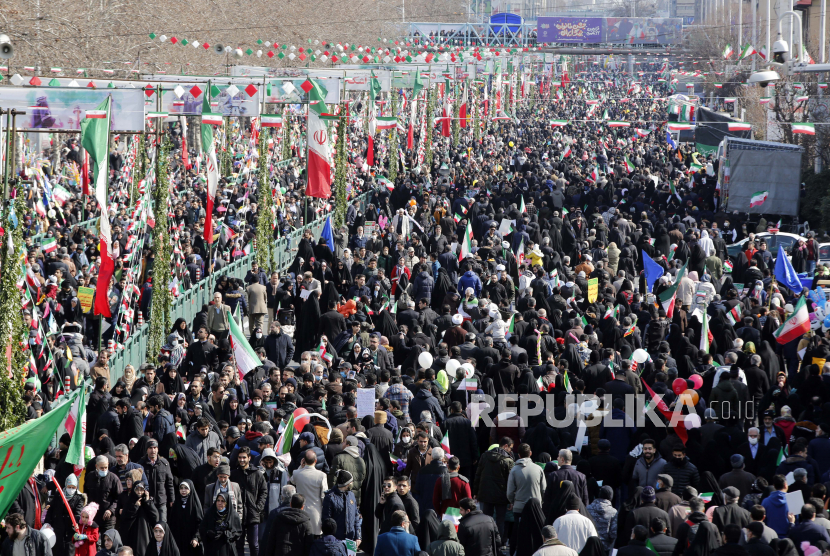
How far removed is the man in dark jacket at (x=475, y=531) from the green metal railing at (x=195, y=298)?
23.5ft

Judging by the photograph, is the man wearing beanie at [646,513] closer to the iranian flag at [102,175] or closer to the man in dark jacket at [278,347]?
the man in dark jacket at [278,347]

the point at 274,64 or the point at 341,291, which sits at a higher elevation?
the point at 274,64

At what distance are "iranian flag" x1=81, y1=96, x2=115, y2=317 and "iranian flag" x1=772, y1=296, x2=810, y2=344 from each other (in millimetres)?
8212

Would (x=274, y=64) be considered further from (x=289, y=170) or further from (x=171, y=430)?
(x=171, y=430)

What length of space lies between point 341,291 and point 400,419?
720 centimetres

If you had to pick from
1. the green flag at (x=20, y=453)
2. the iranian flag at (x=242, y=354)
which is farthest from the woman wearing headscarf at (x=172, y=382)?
the green flag at (x=20, y=453)

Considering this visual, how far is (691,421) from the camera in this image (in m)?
10.7

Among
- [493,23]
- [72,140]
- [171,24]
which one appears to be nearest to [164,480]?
[72,140]

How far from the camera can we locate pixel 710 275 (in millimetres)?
18219

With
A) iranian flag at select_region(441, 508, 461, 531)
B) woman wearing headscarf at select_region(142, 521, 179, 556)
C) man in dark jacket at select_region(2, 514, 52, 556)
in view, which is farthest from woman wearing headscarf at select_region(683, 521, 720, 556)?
man in dark jacket at select_region(2, 514, 52, 556)

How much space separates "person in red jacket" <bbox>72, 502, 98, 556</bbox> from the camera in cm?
880

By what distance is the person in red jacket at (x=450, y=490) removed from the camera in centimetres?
945

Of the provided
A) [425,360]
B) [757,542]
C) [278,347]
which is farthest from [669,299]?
[757,542]

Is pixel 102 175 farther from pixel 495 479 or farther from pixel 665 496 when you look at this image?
pixel 665 496
